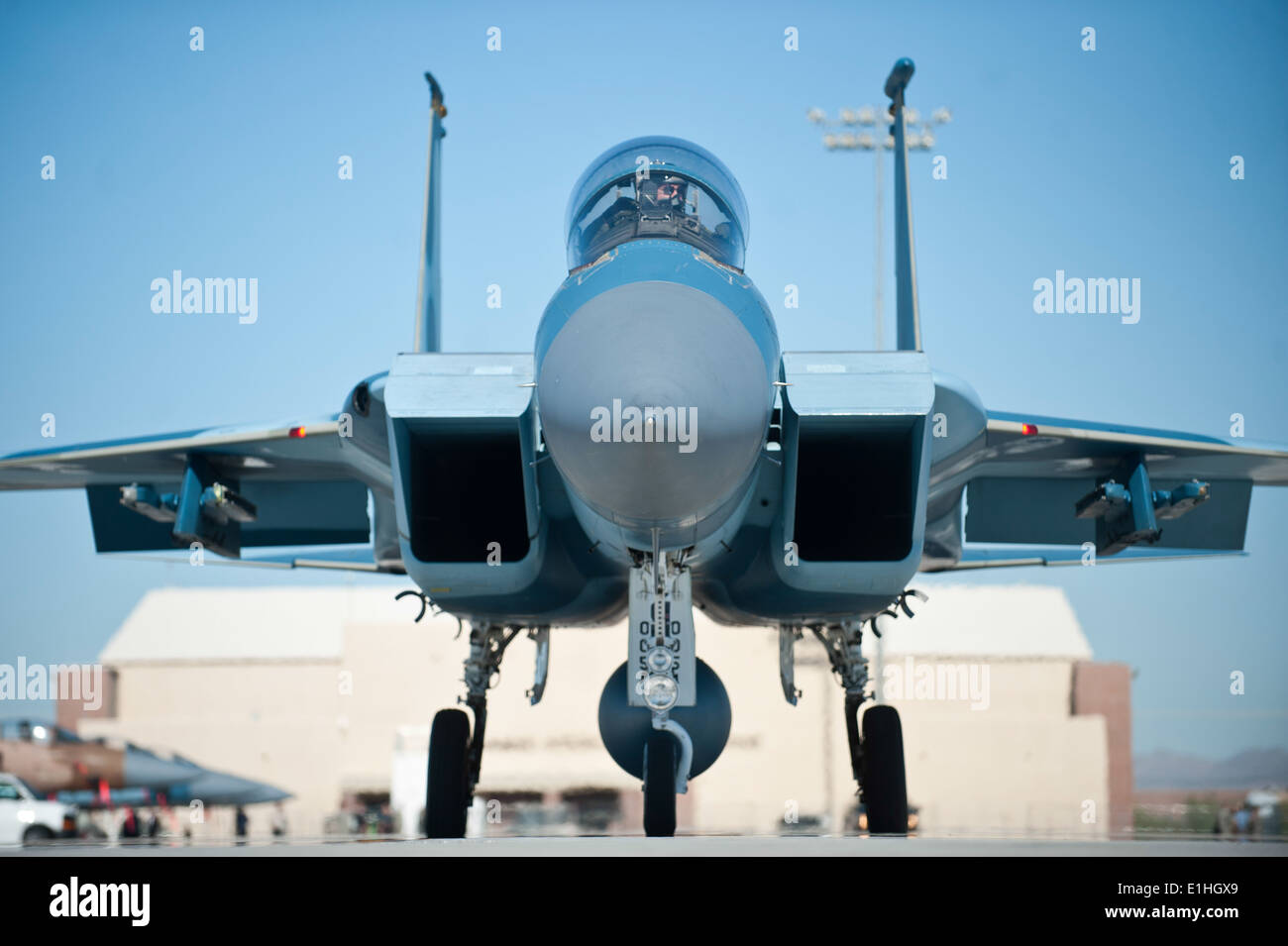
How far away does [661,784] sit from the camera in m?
6.21

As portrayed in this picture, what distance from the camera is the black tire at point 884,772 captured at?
8.38 m

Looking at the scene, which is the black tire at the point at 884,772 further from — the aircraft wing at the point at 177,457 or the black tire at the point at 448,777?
the aircraft wing at the point at 177,457

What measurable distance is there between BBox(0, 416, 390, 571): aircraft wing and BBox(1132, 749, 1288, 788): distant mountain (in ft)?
25.6

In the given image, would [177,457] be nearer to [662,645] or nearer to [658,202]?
[658,202]

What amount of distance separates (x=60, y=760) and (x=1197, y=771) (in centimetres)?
5294

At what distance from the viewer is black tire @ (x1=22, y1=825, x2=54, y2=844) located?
17.9 m

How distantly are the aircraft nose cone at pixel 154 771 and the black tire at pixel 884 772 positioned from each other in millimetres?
18368

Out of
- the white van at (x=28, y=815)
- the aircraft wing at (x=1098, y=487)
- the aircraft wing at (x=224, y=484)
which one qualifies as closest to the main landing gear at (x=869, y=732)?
the aircraft wing at (x=1098, y=487)

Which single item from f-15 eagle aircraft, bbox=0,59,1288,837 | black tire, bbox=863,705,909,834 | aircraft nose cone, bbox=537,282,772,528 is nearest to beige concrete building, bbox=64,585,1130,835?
f-15 eagle aircraft, bbox=0,59,1288,837

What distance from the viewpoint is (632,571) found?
19.4 feet
